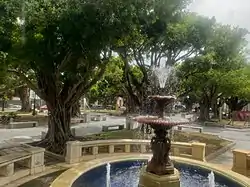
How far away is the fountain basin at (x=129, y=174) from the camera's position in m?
9.14

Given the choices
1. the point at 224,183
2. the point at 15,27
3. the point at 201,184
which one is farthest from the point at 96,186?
the point at 15,27

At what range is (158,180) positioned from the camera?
8594 millimetres

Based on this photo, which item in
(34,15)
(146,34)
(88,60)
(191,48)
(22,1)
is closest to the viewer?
(22,1)

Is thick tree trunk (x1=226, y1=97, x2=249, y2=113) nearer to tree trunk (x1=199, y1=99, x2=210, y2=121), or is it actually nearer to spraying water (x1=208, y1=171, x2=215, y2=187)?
tree trunk (x1=199, y1=99, x2=210, y2=121)

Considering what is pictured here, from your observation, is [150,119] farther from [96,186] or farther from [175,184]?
[96,186]

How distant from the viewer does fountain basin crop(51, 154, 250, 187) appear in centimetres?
914

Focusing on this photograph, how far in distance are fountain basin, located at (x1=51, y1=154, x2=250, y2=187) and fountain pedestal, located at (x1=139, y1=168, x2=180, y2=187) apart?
1.04 meters

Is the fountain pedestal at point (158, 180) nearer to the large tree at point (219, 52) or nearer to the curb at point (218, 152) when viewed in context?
the curb at point (218, 152)

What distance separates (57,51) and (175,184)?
750 cm

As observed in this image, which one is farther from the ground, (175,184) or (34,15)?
(34,15)

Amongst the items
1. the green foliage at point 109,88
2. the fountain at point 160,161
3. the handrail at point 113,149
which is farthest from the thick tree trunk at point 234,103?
the fountain at point 160,161

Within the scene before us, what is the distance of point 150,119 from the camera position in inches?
345

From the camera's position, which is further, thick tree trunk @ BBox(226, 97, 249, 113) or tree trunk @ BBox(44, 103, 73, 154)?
thick tree trunk @ BBox(226, 97, 249, 113)

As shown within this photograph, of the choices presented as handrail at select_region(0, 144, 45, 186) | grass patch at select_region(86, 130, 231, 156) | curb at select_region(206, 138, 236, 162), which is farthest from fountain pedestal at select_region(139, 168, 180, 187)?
grass patch at select_region(86, 130, 231, 156)
